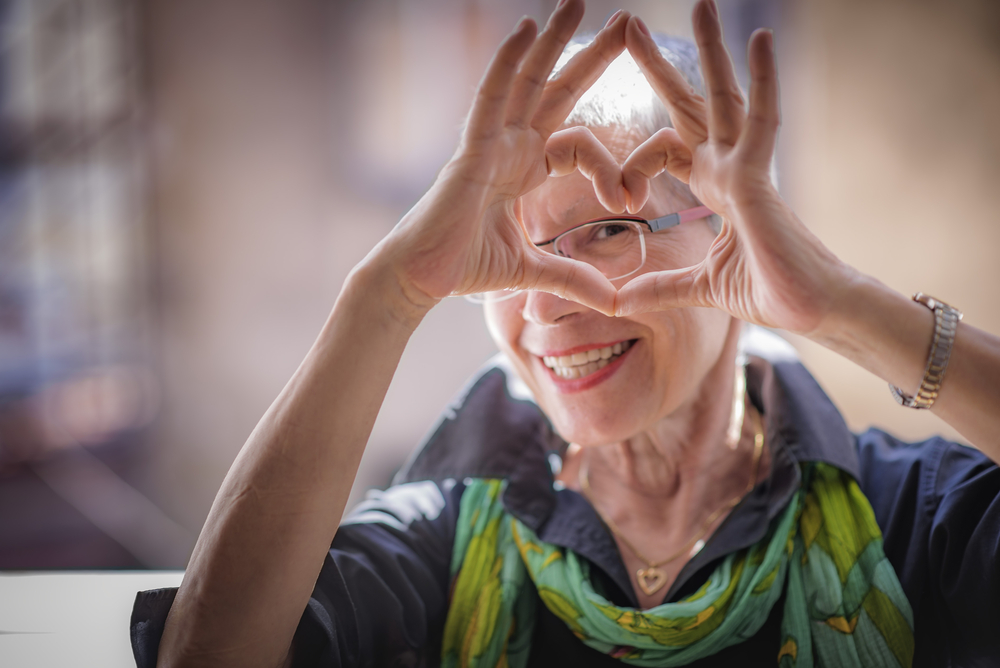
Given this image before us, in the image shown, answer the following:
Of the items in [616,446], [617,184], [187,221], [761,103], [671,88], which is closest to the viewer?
[761,103]

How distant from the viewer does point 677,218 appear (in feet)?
3.59

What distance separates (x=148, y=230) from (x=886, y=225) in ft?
12.8

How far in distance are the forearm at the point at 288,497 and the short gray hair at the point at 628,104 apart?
488 millimetres

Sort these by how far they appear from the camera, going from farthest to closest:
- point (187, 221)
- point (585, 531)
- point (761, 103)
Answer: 1. point (187, 221)
2. point (585, 531)
3. point (761, 103)

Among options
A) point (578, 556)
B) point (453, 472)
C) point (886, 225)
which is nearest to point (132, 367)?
point (453, 472)

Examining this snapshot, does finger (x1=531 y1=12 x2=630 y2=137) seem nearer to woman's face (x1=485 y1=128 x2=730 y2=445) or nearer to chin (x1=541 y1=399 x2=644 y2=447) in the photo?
woman's face (x1=485 y1=128 x2=730 y2=445)

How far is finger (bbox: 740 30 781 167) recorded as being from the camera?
744 millimetres

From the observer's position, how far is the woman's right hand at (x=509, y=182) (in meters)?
0.83

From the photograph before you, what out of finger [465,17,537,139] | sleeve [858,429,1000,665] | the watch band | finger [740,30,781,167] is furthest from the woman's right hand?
sleeve [858,429,1000,665]

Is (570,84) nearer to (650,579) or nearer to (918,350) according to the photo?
(918,350)

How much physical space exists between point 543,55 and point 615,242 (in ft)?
1.19

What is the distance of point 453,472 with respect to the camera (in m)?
1.29

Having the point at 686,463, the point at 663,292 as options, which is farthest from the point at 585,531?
the point at 663,292

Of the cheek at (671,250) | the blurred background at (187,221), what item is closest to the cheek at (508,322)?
the cheek at (671,250)
